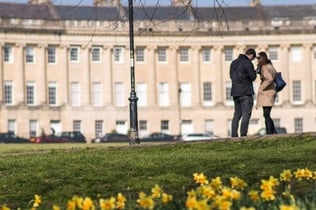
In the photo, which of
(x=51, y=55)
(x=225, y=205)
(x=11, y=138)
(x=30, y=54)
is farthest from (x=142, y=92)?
(x=225, y=205)

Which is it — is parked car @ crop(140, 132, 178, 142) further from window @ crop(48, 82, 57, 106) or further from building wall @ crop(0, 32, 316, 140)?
window @ crop(48, 82, 57, 106)

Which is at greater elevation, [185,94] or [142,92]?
[142,92]

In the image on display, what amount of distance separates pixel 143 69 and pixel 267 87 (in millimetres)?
80909

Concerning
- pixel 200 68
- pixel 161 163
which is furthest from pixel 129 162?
pixel 200 68

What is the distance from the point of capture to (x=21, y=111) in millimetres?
99062

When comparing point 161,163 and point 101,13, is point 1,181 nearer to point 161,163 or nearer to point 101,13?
point 161,163

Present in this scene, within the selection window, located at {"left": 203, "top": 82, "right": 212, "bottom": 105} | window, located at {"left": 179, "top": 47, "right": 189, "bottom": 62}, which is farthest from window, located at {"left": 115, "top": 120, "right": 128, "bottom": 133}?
window, located at {"left": 179, "top": 47, "right": 189, "bottom": 62}

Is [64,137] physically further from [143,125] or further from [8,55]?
[143,125]

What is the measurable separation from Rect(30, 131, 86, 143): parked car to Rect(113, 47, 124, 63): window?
34.9 ft

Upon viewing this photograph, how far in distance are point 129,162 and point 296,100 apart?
91460mm

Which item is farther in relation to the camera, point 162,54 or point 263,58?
point 162,54

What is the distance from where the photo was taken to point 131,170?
15711 mm

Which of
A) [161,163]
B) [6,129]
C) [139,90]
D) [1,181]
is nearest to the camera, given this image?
[1,181]

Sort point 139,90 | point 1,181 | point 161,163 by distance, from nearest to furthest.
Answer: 1. point 1,181
2. point 161,163
3. point 139,90
